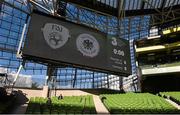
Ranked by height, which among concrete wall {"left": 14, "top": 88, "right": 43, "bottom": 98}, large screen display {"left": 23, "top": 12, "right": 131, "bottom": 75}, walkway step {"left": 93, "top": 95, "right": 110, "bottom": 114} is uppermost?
large screen display {"left": 23, "top": 12, "right": 131, "bottom": 75}

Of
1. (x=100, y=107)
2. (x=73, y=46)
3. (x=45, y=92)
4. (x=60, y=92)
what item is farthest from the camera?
(x=60, y=92)

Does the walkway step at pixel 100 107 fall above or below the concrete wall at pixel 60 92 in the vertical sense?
below

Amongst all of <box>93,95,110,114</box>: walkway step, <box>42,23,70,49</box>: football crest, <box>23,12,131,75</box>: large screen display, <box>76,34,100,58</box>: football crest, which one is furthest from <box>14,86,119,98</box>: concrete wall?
<box>42,23,70,49</box>: football crest

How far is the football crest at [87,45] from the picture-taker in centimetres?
2464

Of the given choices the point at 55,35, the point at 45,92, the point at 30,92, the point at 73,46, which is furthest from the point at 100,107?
the point at 30,92

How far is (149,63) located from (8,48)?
69.3 ft

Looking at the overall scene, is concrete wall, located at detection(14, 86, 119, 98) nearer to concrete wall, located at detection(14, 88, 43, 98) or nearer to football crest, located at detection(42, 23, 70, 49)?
concrete wall, located at detection(14, 88, 43, 98)

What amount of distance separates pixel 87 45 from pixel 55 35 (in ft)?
11.4

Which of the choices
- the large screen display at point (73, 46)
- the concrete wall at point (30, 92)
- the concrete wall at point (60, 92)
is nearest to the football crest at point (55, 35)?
the large screen display at point (73, 46)

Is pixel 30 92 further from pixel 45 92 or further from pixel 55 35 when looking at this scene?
pixel 55 35

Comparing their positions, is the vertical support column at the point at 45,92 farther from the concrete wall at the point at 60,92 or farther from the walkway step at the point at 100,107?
the walkway step at the point at 100,107

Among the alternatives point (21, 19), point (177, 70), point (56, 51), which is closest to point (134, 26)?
point (177, 70)

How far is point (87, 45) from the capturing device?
997 inches

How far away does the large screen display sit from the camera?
72.6 feet
